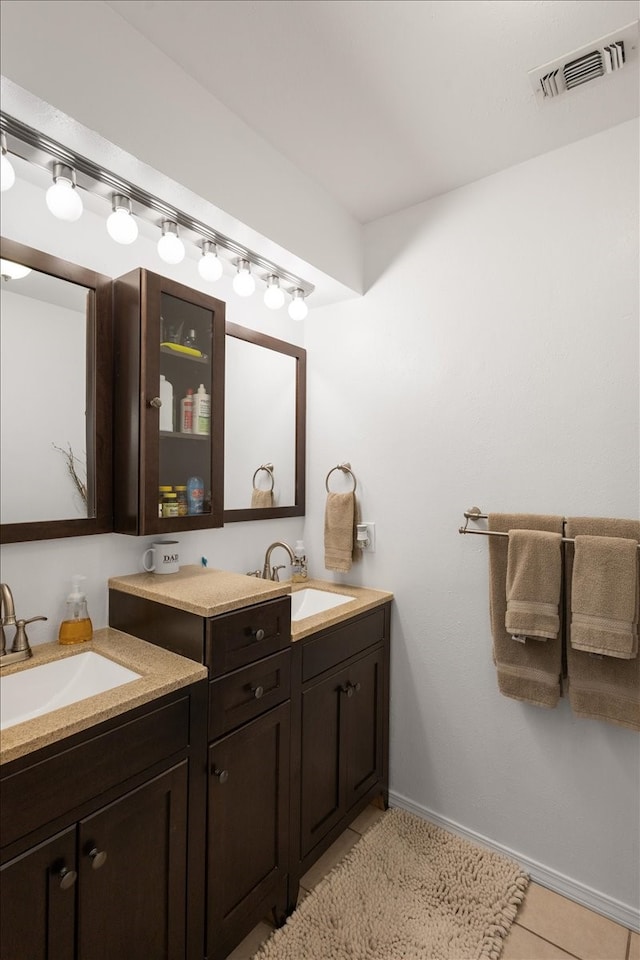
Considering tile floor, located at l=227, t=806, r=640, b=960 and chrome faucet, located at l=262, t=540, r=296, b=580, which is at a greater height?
chrome faucet, located at l=262, t=540, r=296, b=580

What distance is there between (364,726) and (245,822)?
63cm

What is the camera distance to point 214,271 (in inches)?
65.4

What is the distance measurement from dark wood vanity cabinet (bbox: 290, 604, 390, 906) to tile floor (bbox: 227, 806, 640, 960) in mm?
158

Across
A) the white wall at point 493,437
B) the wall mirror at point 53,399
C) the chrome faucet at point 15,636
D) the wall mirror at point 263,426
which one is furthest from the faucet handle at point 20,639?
the white wall at point 493,437

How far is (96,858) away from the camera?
3.24ft

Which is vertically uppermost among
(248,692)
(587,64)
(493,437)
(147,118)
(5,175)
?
(587,64)

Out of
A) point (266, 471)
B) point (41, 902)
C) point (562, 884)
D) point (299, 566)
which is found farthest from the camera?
point (299, 566)

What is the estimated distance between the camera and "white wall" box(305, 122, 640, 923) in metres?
1.51

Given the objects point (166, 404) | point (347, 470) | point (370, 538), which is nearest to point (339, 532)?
point (370, 538)

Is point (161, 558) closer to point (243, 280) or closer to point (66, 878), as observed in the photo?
point (66, 878)

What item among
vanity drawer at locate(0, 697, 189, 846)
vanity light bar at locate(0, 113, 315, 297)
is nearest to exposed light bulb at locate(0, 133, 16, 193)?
vanity light bar at locate(0, 113, 315, 297)

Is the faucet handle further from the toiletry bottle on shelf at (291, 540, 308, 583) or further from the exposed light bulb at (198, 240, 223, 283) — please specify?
the exposed light bulb at (198, 240, 223, 283)

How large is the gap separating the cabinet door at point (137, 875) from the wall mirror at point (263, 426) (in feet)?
3.27

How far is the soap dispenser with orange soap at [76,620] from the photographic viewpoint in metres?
1.38
